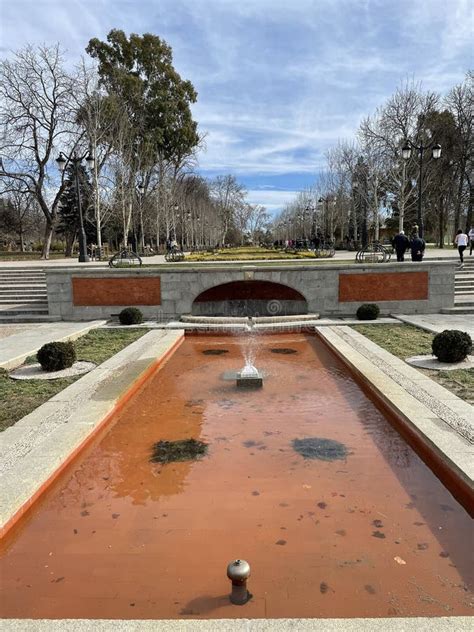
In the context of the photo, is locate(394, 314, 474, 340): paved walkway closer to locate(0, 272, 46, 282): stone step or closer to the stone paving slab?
the stone paving slab

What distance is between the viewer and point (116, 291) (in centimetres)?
1543

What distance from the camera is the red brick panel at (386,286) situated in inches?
599

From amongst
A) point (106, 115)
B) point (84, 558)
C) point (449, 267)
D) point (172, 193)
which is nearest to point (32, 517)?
point (84, 558)

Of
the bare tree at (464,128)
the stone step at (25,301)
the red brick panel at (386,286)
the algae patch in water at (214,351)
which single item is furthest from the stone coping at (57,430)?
the bare tree at (464,128)

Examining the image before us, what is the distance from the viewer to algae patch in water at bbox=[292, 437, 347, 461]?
16.7 ft

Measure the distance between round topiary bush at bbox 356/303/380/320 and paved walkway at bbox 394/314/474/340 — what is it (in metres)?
0.77

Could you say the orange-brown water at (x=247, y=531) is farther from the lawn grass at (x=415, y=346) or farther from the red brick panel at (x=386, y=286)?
the red brick panel at (x=386, y=286)

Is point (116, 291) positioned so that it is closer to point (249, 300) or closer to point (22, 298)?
point (22, 298)

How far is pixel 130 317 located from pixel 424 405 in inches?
382

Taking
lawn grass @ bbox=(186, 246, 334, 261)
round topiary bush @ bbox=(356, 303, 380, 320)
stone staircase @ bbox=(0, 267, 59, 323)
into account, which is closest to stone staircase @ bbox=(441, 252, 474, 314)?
round topiary bush @ bbox=(356, 303, 380, 320)

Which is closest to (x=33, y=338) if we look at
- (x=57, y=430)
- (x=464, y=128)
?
(x=57, y=430)

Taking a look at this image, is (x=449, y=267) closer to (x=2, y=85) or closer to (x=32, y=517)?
(x=32, y=517)

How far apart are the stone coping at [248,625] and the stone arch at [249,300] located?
1399 centimetres

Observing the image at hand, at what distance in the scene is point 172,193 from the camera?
49.1 meters
